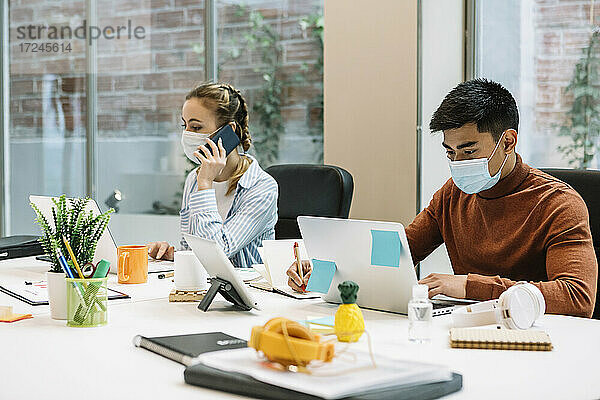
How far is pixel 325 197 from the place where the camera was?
2.79 meters

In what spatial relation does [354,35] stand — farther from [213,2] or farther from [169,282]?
[169,282]

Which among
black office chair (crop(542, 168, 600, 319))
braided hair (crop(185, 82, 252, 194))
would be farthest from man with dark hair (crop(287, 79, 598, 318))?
braided hair (crop(185, 82, 252, 194))

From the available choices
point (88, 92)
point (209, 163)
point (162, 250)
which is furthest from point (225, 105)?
point (88, 92)

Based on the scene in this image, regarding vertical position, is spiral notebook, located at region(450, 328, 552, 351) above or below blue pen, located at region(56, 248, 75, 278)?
below

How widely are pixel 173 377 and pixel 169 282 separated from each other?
3.17 feet

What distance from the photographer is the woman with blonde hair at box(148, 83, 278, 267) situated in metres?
2.49

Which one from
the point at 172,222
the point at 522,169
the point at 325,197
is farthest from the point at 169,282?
the point at 172,222

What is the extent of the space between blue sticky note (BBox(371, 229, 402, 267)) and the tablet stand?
0.32m

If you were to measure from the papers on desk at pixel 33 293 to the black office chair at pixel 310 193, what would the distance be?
37.6 inches

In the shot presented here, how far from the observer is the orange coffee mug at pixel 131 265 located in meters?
2.15

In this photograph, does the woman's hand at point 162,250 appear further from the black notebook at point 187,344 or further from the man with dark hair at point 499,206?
the black notebook at point 187,344

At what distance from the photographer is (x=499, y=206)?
2.14 meters

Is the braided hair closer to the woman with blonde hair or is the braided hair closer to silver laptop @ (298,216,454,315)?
the woman with blonde hair

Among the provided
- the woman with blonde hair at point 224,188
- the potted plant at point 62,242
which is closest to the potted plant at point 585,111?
the woman with blonde hair at point 224,188
